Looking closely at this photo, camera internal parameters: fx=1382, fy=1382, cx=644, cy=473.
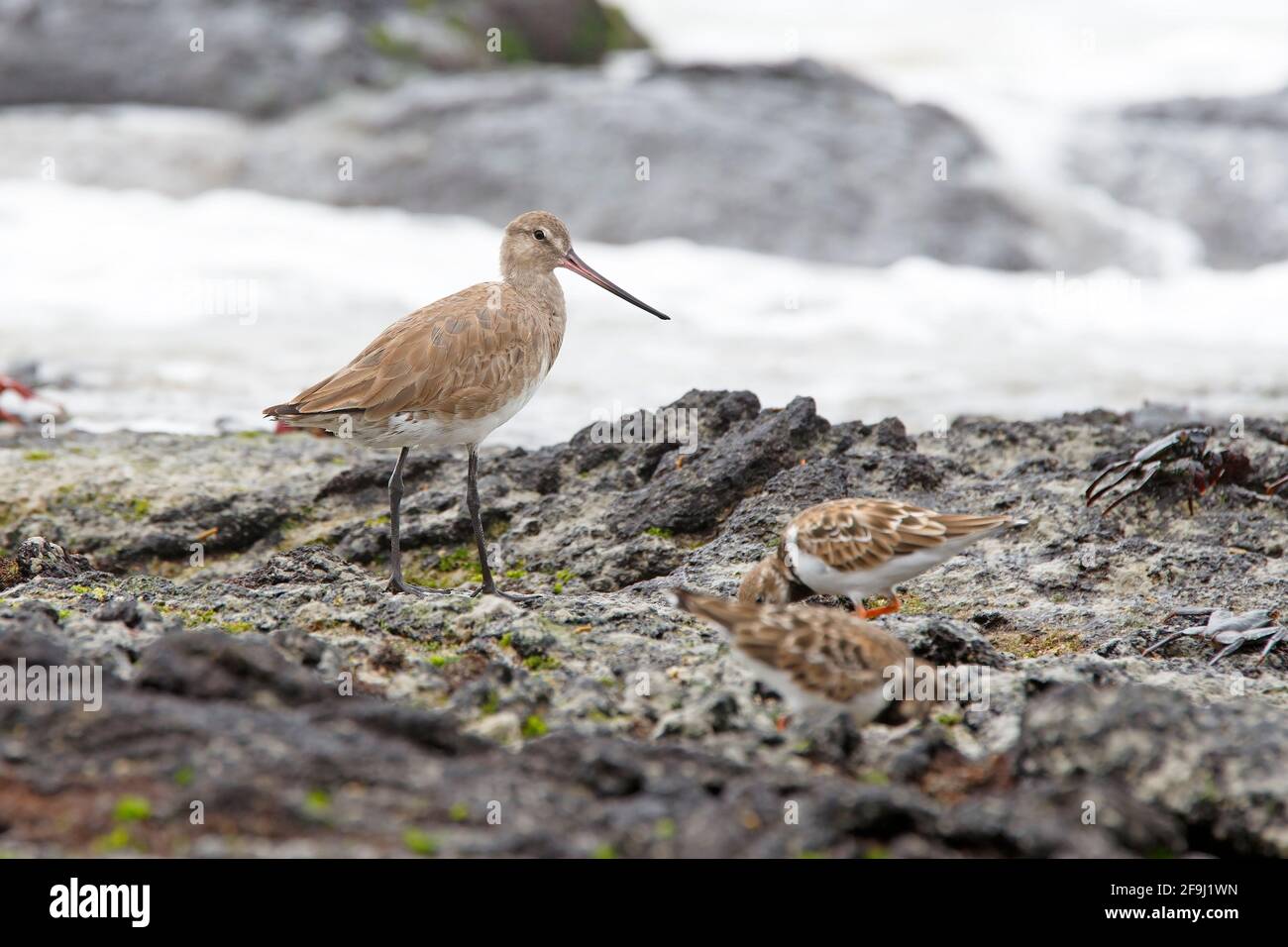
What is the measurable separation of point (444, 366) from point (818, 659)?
A: 9.76ft

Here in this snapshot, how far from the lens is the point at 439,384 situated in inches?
275

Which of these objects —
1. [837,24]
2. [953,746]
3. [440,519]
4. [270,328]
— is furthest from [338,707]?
[837,24]

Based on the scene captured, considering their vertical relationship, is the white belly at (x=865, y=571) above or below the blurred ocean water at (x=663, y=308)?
below

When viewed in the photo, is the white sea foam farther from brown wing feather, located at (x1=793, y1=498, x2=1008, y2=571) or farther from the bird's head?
brown wing feather, located at (x1=793, y1=498, x2=1008, y2=571)

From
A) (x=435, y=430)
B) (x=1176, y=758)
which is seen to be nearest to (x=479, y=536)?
(x=435, y=430)

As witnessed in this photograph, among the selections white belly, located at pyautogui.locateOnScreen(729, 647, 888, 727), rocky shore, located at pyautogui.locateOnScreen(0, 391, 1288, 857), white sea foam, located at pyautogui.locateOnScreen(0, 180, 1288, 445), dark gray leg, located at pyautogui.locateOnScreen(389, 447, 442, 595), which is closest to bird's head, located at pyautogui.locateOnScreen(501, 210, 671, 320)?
rocky shore, located at pyautogui.locateOnScreen(0, 391, 1288, 857)

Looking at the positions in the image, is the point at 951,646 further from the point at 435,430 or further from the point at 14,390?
the point at 14,390

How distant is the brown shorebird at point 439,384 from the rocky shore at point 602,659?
67cm

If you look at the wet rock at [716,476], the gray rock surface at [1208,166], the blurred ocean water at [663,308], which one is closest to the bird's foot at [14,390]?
the blurred ocean water at [663,308]

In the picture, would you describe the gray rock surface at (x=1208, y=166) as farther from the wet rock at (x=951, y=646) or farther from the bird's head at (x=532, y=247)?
the wet rock at (x=951, y=646)

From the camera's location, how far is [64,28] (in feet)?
79.3

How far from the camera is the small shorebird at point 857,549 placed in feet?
19.4
